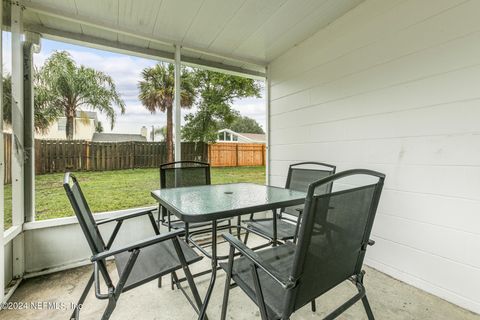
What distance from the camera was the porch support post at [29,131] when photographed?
206 centimetres

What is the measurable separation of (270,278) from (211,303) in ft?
2.37

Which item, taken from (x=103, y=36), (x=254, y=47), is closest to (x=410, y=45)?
(x=254, y=47)

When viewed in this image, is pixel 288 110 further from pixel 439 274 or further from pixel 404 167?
pixel 439 274

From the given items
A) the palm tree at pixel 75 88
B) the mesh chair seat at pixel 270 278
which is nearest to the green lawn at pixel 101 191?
the palm tree at pixel 75 88

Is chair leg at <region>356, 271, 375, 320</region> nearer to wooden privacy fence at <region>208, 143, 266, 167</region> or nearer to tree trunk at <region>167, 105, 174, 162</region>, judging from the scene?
tree trunk at <region>167, 105, 174, 162</region>

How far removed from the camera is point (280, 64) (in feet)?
10.6

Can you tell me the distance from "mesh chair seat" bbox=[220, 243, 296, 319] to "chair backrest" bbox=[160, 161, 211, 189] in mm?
1214

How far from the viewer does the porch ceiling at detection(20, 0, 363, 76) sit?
2117mm

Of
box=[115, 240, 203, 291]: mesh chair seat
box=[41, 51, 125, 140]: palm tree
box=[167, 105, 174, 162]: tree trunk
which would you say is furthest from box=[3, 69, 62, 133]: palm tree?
box=[115, 240, 203, 291]: mesh chair seat

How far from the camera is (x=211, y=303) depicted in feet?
5.49

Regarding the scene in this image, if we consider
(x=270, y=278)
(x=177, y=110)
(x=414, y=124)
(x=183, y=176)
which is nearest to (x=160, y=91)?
(x=177, y=110)

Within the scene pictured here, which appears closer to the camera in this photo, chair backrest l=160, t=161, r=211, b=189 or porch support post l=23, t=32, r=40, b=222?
porch support post l=23, t=32, r=40, b=222

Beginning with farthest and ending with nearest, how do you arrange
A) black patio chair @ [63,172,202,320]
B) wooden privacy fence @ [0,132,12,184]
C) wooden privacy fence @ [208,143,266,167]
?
wooden privacy fence @ [208,143,266,167] → wooden privacy fence @ [0,132,12,184] → black patio chair @ [63,172,202,320]

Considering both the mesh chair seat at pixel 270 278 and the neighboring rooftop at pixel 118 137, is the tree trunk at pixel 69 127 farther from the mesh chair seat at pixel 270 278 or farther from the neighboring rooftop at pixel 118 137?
the mesh chair seat at pixel 270 278
